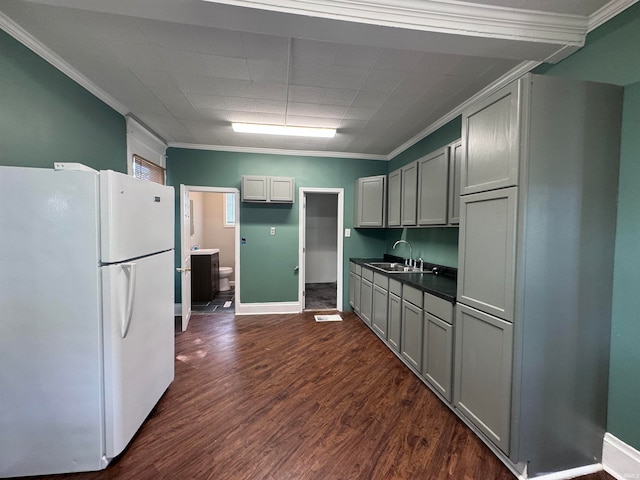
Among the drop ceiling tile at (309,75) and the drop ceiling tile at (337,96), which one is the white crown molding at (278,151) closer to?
the drop ceiling tile at (337,96)

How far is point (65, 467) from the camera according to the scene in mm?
1534

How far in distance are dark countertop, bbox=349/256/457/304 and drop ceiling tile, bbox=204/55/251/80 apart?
2.37m

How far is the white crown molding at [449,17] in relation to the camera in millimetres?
1462

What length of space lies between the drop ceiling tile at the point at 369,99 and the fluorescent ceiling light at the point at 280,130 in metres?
0.74

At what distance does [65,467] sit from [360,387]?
2.01 m

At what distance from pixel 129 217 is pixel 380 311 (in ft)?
9.00

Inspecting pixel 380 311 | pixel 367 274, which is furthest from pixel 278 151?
pixel 380 311

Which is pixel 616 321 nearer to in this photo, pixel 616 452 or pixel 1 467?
pixel 616 452

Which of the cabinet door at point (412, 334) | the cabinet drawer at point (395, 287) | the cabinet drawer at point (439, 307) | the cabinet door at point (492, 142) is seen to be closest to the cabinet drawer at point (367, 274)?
the cabinet drawer at point (395, 287)

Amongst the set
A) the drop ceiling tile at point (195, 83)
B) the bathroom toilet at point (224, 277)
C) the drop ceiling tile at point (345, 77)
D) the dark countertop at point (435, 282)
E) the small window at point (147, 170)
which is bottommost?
the bathroom toilet at point (224, 277)

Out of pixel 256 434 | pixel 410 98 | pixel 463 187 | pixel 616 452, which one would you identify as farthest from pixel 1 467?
pixel 410 98

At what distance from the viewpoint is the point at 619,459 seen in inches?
59.5

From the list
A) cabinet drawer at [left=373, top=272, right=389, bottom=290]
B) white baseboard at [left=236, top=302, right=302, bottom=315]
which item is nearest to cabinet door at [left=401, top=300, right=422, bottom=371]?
cabinet drawer at [left=373, top=272, right=389, bottom=290]

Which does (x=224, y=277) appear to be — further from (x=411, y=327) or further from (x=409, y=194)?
(x=411, y=327)
